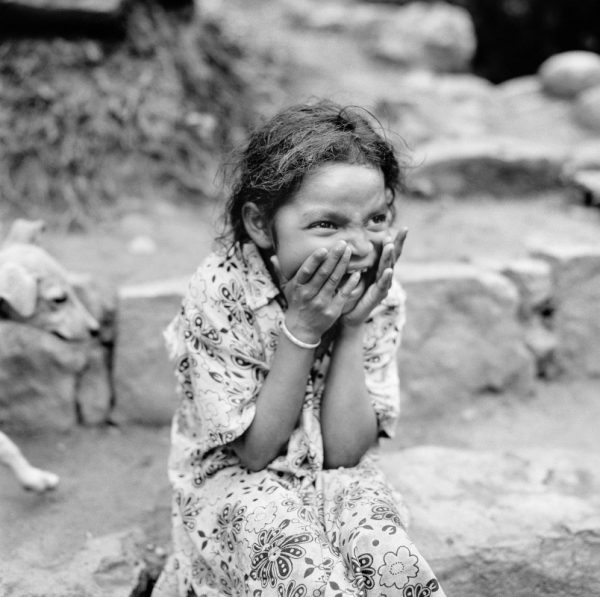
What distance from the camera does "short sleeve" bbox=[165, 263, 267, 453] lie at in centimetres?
196

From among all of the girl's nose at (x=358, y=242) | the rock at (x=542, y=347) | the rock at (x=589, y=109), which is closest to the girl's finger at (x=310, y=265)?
the girl's nose at (x=358, y=242)

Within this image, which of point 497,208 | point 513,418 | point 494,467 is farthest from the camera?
point 497,208

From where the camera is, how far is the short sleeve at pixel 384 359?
7.04 feet

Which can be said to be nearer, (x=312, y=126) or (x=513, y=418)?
(x=312, y=126)

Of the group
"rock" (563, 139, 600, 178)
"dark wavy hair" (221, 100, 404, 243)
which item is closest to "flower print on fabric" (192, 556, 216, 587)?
"dark wavy hair" (221, 100, 404, 243)

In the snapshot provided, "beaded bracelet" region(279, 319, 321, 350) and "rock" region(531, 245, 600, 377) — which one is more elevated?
"beaded bracelet" region(279, 319, 321, 350)

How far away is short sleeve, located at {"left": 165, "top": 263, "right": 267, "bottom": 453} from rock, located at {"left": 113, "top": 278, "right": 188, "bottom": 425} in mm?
1190

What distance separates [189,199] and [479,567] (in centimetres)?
301

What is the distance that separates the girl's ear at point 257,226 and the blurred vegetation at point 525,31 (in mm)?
9147

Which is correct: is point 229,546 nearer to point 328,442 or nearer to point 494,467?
point 328,442

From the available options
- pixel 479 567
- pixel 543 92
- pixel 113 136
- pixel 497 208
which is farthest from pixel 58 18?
pixel 543 92

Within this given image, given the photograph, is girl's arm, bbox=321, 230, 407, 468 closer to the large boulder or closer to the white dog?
the white dog

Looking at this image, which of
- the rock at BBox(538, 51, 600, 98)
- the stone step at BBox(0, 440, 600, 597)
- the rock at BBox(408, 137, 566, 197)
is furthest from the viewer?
the rock at BBox(538, 51, 600, 98)

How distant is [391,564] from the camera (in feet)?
5.79
